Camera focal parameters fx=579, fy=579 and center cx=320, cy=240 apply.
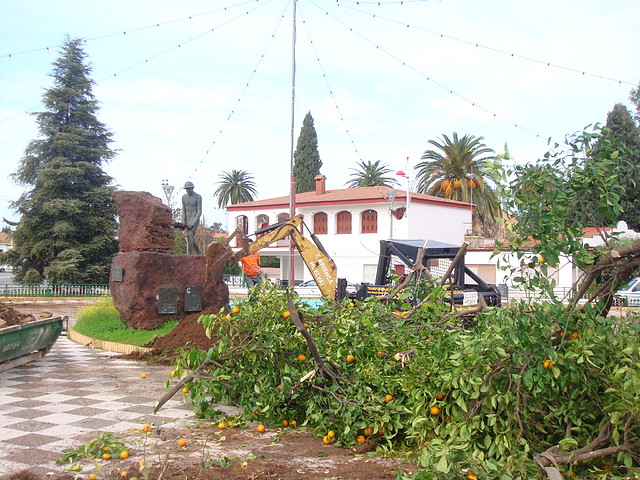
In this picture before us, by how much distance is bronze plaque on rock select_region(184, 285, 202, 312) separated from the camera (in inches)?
450

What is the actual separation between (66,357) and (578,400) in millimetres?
8579

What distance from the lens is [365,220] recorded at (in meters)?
38.6

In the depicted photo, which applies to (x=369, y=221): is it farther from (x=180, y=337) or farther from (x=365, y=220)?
(x=180, y=337)

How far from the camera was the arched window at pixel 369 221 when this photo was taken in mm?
38156

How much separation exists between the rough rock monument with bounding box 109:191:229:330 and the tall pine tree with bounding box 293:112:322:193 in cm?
3894

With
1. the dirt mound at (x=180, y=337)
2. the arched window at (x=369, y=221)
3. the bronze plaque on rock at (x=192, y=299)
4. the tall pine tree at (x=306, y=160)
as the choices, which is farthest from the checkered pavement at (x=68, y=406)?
the tall pine tree at (x=306, y=160)

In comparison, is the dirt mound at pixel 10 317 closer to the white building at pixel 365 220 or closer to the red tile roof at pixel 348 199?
the white building at pixel 365 220

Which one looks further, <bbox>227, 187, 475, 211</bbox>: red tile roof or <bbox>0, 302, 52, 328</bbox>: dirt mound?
<bbox>227, 187, 475, 211</bbox>: red tile roof

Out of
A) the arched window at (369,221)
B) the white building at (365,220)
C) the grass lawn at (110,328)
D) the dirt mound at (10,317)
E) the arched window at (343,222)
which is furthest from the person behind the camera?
the arched window at (343,222)

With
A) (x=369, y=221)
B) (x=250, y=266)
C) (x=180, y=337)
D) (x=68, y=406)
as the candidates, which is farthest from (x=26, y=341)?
(x=369, y=221)

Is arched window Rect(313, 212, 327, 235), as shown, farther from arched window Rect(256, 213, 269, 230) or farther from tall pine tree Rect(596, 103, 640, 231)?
tall pine tree Rect(596, 103, 640, 231)

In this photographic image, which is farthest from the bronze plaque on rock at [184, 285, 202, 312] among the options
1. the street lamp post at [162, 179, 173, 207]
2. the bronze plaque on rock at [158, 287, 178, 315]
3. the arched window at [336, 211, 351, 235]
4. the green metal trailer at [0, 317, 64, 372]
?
the arched window at [336, 211, 351, 235]

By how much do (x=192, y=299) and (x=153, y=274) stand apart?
0.90 metres

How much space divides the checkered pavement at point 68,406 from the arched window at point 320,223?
30.9 metres
